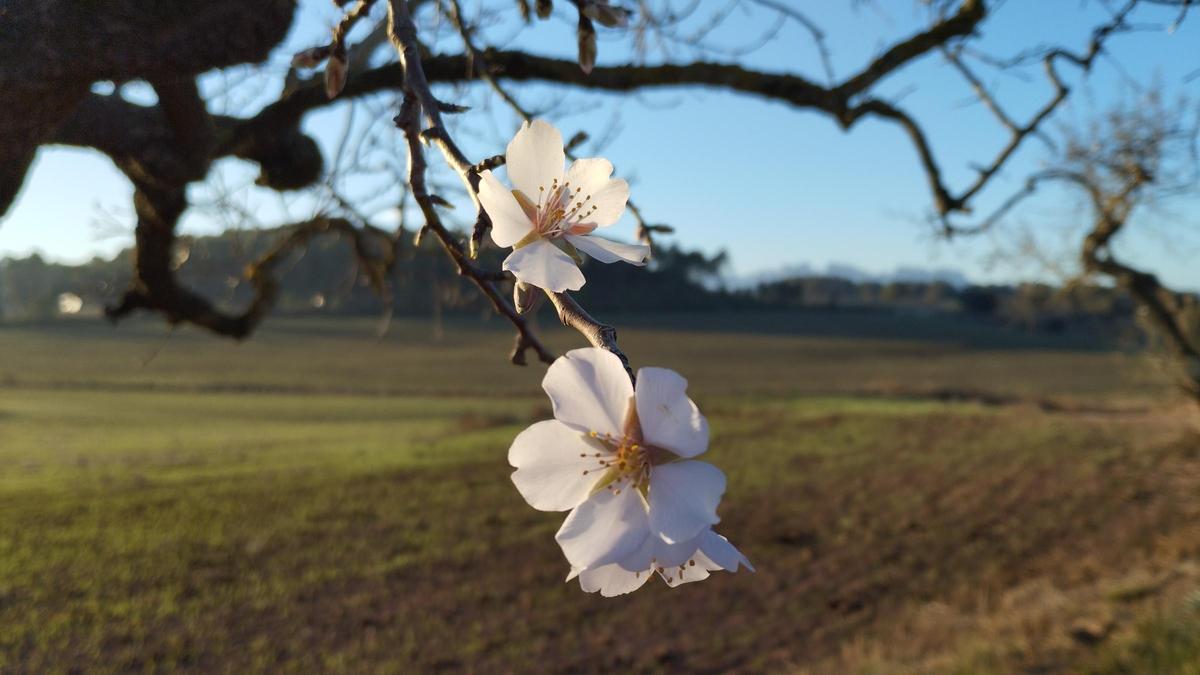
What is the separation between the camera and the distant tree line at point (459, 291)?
459cm

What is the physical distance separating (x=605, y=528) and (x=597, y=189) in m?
0.36

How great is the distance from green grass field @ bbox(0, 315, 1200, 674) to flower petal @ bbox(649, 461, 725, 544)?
3.38m

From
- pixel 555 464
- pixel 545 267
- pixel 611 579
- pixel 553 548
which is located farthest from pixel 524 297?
pixel 553 548

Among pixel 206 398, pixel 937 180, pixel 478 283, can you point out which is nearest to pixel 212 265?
pixel 937 180

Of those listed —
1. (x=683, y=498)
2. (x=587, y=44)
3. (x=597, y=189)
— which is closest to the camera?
(x=683, y=498)

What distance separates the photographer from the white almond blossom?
0.70 metres

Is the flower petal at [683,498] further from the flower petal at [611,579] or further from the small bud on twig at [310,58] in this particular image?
the small bud on twig at [310,58]

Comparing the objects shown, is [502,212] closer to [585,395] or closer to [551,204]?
[551,204]

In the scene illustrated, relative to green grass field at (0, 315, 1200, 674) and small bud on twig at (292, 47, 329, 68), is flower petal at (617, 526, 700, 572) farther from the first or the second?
green grass field at (0, 315, 1200, 674)

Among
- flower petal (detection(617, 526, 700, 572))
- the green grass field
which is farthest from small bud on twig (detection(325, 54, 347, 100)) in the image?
the green grass field

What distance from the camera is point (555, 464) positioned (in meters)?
0.66

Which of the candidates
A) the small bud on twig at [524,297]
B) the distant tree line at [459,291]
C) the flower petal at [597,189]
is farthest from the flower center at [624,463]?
the distant tree line at [459,291]

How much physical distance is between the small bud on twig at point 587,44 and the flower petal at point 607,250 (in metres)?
0.51

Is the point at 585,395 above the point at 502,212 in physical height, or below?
below
